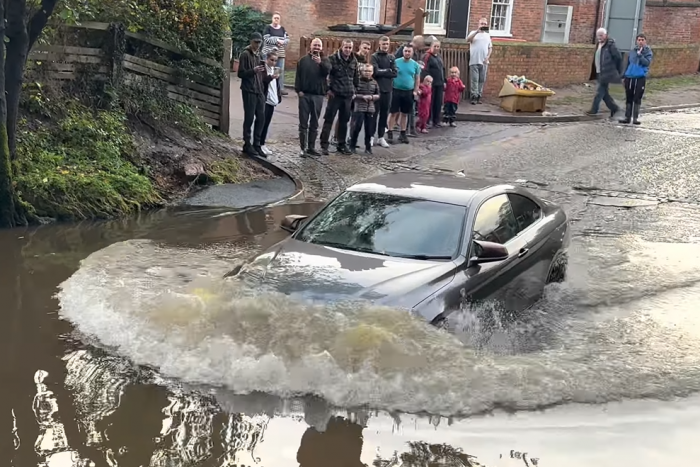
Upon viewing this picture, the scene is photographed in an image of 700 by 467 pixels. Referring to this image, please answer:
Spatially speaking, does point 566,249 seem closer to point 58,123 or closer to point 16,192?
point 16,192

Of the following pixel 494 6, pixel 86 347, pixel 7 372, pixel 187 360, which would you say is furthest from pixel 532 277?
pixel 494 6

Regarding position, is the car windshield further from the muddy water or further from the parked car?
the muddy water

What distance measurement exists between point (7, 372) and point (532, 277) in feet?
14.7

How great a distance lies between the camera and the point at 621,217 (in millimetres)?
11508

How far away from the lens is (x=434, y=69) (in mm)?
17781

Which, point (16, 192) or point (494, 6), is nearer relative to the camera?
point (16, 192)

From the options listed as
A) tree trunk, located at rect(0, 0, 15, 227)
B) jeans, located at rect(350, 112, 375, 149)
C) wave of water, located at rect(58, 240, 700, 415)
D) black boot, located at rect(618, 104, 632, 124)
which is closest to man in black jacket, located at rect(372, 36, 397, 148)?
jeans, located at rect(350, 112, 375, 149)

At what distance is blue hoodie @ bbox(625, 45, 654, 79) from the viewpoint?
749 inches

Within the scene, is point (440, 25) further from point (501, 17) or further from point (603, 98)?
point (603, 98)

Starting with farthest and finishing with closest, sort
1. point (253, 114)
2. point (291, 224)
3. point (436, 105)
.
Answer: point (436, 105), point (253, 114), point (291, 224)

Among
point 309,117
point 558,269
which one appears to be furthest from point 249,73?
point 558,269

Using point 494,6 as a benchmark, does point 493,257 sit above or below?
below

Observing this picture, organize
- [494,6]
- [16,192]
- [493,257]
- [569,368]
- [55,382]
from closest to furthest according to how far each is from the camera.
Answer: [55,382] → [569,368] → [493,257] → [16,192] → [494,6]

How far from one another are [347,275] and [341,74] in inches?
371
